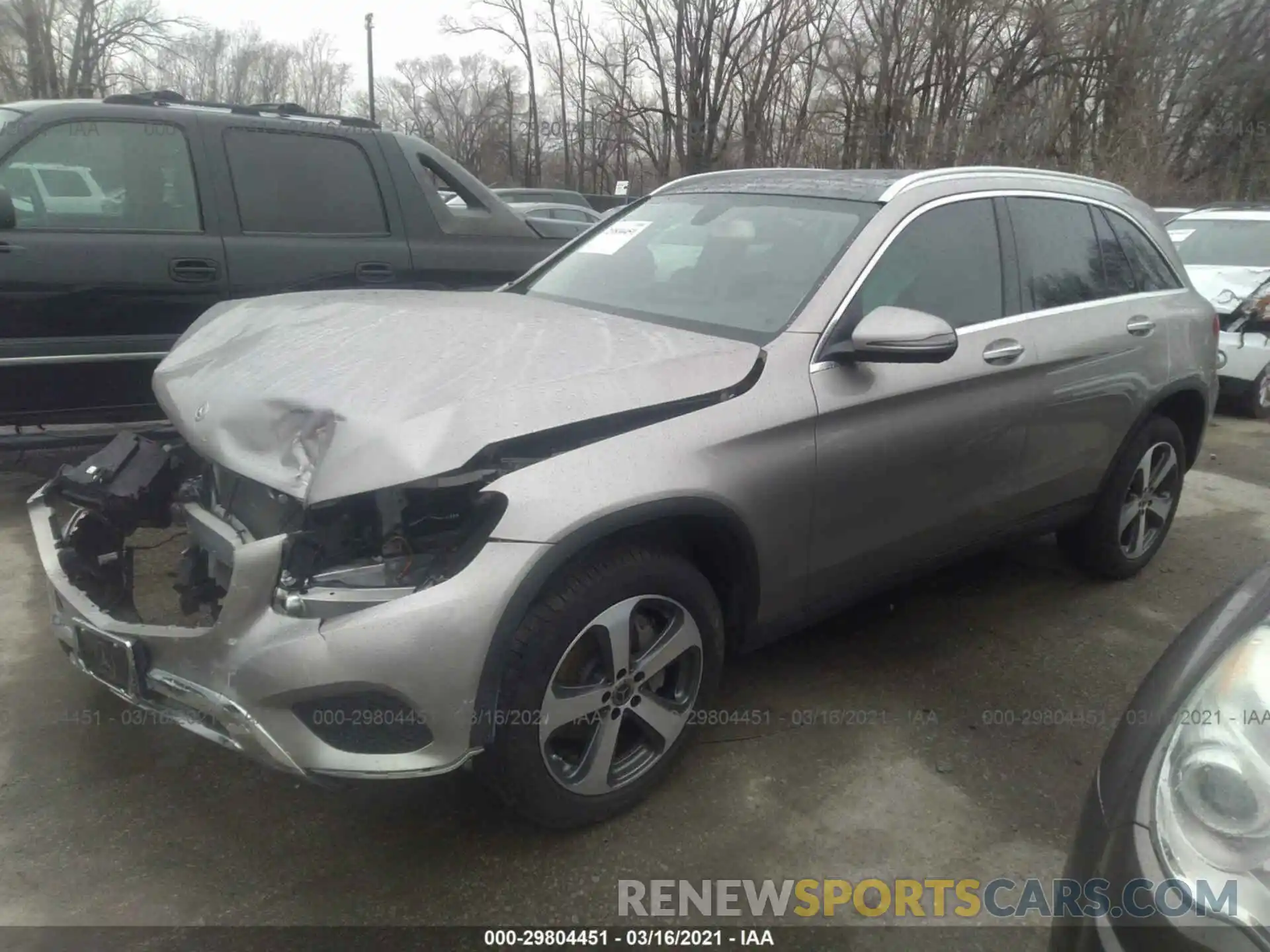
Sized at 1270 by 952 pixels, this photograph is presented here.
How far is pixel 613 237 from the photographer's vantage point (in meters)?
3.68

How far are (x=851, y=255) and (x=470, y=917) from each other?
2119mm

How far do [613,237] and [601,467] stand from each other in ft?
5.54

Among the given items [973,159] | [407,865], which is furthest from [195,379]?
[973,159]

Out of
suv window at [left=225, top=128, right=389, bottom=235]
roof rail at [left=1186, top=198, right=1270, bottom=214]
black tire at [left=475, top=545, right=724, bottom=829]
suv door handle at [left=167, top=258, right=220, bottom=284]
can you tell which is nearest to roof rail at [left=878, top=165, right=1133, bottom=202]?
black tire at [left=475, top=545, right=724, bottom=829]

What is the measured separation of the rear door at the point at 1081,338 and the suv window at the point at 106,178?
12.1 ft

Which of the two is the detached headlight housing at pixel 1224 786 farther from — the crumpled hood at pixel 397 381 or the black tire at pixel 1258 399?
the black tire at pixel 1258 399

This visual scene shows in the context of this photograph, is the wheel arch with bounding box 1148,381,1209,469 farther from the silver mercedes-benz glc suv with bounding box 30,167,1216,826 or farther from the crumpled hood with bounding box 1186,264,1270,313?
the crumpled hood with bounding box 1186,264,1270,313

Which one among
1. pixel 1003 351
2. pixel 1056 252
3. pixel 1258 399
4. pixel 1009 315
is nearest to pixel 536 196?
pixel 1258 399

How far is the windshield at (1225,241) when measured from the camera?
867 centimetres

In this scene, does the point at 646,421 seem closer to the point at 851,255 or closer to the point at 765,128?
the point at 851,255

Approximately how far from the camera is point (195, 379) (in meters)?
2.62

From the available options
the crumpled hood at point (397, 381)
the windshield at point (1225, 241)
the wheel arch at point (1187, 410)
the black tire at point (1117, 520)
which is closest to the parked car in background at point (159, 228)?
the crumpled hood at point (397, 381)

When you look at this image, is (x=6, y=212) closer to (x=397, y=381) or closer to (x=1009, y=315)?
(x=397, y=381)

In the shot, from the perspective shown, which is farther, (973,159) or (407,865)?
(973,159)
